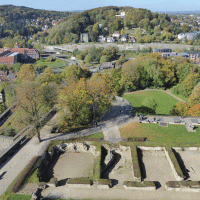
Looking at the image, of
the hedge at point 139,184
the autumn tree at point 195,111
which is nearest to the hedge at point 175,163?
the hedge at point 139,184

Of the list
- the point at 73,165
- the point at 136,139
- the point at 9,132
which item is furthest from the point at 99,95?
the point at 9,132

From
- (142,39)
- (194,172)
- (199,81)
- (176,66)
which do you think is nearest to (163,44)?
(142,39)

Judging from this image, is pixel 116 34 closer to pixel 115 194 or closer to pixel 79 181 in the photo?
pixel 79 181

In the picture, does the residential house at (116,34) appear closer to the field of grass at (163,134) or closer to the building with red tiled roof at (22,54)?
the building with red tiled roof at (22,54)

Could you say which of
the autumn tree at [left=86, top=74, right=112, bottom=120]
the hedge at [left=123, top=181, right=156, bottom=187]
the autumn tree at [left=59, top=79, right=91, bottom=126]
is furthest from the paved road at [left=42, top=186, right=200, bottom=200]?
the autumn tree at [left=86, top=74, right=112, bottom=120]

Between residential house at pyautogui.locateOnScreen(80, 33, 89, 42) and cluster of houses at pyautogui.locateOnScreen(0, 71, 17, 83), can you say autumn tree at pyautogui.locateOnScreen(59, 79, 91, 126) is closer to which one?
cluster of houses at pyautogui.locateOnScreen(0, 71, 17, 83)
